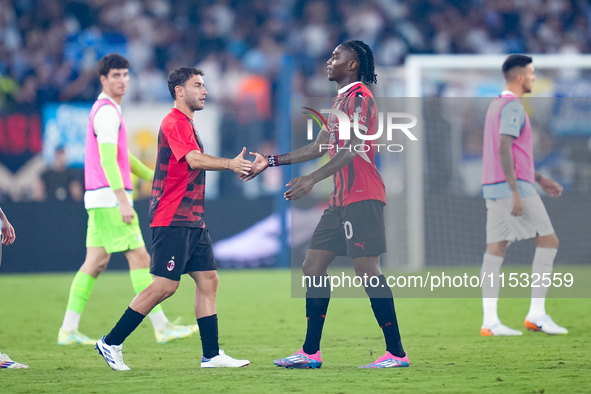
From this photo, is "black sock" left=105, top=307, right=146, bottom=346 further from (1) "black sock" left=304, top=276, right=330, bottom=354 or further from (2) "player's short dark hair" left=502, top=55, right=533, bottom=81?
(2) "player's short dark hair" left=502, top=55, right=533, bottom=81

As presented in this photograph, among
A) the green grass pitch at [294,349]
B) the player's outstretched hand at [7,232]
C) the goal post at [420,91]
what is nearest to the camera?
the green grass pitch at [294,349]

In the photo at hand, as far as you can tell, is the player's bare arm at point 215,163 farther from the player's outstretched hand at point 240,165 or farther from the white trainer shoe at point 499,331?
the white trainer shoe at point 499,331

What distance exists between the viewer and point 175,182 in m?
5.86

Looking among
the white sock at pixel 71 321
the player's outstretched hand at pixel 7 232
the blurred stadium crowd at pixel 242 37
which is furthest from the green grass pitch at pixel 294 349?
the blurred stadium crowd at pixel 242 37

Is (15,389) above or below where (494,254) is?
below

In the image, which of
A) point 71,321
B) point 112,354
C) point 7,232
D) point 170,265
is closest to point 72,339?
point 71,321

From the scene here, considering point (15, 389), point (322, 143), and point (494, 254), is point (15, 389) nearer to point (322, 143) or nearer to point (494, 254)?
point (322, 143)

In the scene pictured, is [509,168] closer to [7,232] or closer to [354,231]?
[354,231]

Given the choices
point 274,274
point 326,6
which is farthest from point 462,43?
point 274,274

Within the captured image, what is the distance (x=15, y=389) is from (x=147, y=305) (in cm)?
100

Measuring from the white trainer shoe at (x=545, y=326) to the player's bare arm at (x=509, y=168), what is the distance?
3.07ft

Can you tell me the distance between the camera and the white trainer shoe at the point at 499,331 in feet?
24.6

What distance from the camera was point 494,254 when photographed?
25.7 ft

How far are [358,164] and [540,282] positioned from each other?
2797 mm
